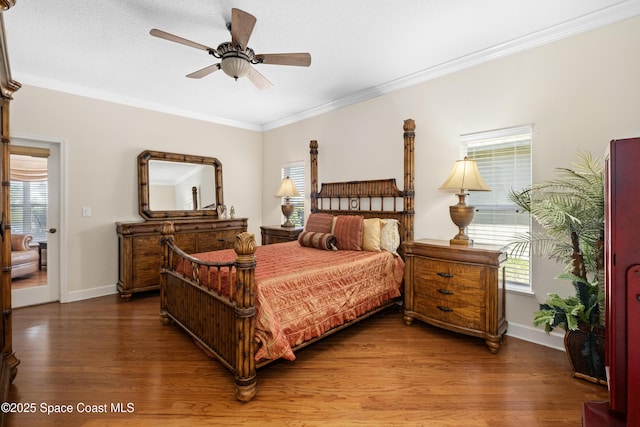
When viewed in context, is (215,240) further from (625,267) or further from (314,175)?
(625,267)

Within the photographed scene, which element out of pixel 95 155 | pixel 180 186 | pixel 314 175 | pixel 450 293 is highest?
pixel 95 155

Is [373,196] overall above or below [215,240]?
above

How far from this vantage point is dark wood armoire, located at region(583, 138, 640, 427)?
2.93 feet

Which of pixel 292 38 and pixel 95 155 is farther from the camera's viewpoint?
pixel 95 155

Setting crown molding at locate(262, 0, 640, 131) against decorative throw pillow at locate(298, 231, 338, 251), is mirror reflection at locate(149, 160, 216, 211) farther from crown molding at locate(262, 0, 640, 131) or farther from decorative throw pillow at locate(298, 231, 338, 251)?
crown molding at locate(262, 0, 640, 131)

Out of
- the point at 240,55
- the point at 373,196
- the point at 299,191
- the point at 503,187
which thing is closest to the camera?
the point at 240,55

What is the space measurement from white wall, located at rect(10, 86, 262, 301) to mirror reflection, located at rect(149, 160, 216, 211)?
236 millimetres

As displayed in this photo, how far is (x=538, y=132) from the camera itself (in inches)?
105

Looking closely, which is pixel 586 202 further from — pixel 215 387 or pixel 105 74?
pixel 105 74

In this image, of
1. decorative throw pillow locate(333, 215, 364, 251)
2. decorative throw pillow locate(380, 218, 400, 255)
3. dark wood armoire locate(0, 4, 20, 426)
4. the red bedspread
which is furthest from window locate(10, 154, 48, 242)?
decorative throw pillow locate(380, 218, 400, 255)

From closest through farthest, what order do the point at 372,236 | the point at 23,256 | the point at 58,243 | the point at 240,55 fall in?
the point at 240,55, the point at 372,236, the point at 23,256, the point at 58,243

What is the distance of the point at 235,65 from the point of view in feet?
7.77

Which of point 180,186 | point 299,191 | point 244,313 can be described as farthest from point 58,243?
point 244,313

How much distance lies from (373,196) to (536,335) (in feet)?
7.27
